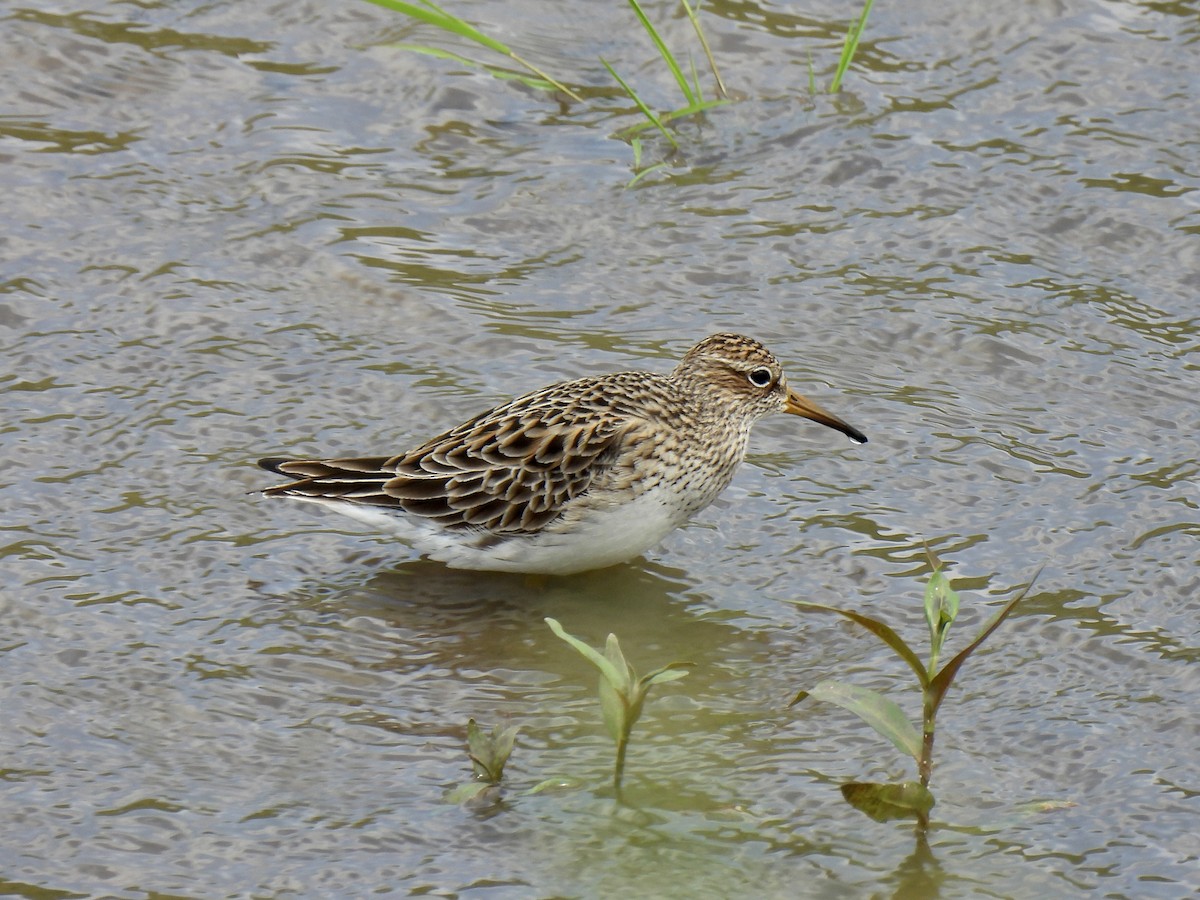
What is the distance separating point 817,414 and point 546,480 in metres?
1.37

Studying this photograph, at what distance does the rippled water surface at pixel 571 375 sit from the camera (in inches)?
220

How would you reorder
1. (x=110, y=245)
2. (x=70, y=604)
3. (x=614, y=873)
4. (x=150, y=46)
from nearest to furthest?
(x=614, y=873) < (x=70, y=604) < (x=110, y=245) < (x=150, y=46)

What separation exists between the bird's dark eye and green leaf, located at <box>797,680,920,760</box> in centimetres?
272

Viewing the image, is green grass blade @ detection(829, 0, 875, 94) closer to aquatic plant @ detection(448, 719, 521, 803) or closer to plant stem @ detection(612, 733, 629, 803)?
plant stem @ detection(612, 733, 629, 803)

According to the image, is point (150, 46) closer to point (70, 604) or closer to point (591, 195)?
point (591, 195)

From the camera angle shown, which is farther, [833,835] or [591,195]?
[591,195]

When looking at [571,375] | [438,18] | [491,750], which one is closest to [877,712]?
[491,750]

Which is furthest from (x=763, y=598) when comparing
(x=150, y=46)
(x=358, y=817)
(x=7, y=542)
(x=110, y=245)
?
(x=150, y=46)

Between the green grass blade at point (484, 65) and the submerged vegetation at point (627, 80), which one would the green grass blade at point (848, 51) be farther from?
the green grass blade at point (484, 65)

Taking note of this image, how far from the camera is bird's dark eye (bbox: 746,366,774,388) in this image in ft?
25.9

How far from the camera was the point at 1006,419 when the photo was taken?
806cm

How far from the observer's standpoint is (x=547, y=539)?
7242 mm

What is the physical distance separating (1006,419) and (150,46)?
6.03 metres

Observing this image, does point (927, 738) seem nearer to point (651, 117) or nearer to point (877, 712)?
point (877, 712)
